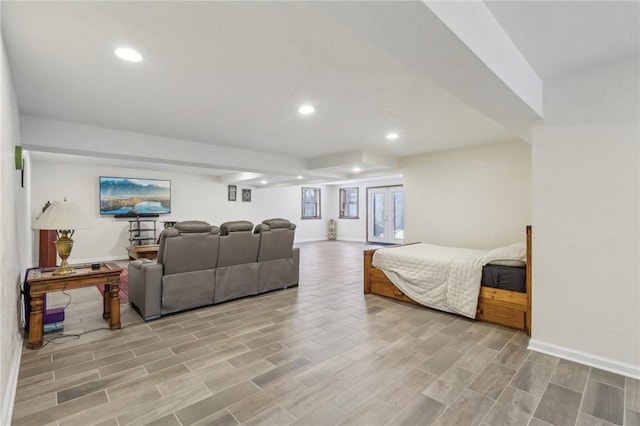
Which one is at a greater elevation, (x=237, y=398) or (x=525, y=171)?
(x=525, y=171)

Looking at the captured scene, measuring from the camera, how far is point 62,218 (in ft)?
9.11

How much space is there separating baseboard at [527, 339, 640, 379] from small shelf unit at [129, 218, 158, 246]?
849 centimetres

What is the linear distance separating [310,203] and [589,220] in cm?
1023

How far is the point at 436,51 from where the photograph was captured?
1.56 metres

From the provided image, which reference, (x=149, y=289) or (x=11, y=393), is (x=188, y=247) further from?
(x=11, y=393)

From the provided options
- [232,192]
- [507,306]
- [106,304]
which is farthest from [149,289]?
[232,192]

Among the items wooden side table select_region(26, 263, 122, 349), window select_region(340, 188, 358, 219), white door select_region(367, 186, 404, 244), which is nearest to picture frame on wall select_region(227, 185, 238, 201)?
window select_region(340, 188, 358, 219)

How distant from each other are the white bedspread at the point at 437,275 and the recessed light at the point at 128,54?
3.61 metres

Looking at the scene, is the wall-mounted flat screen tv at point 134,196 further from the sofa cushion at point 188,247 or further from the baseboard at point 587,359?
the baseboard at point 587,359

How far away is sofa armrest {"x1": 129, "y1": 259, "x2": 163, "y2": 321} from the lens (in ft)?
11.0

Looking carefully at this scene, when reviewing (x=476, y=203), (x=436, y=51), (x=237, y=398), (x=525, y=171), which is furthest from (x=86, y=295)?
(x=525, y=171)

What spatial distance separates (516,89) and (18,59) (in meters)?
3.56

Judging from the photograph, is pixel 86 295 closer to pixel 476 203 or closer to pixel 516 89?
pixel 516 89

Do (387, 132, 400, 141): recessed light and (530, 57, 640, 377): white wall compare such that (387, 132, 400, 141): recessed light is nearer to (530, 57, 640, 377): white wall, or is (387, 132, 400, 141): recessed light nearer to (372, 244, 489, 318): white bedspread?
(372, 244, 489, 318): white bedspread
